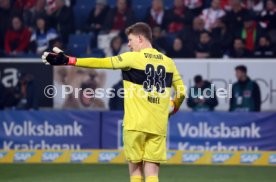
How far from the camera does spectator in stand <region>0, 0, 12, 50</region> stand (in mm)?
18086

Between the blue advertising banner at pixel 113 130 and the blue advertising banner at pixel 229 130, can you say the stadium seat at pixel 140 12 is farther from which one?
the blue advertising banner at pixel 229 130

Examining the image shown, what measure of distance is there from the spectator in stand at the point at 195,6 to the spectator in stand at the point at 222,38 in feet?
2.42

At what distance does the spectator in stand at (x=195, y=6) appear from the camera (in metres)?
18.3

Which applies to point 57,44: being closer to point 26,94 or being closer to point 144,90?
point 26,94

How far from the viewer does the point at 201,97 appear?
50.8 feet

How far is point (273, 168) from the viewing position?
45.2ft

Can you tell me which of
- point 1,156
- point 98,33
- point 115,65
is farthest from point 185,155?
point 115,65

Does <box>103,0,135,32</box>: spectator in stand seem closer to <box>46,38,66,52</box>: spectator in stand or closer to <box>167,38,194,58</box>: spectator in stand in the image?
<box>46,38,66,52</box>: spectator in stand

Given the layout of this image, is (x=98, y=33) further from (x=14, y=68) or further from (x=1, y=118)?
(x=1, y=118)

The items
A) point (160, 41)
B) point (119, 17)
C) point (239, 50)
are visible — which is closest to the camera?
point (239, 50)

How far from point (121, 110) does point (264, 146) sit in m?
2.84

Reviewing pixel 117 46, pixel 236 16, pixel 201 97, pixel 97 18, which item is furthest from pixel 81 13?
pixel 201 97

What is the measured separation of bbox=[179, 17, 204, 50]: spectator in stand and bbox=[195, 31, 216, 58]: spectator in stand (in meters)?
0.11

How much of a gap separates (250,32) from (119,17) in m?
3.06
